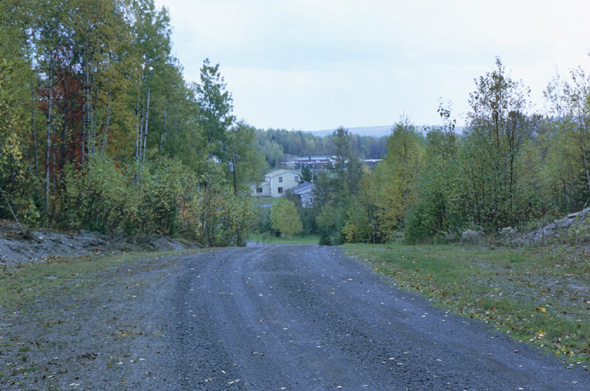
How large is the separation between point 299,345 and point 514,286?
22.4ft

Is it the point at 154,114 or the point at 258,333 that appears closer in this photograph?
the point at 258,333

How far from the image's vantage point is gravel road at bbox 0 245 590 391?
6297 millimetres

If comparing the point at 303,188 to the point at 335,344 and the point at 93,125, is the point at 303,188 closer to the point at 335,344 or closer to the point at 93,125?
the point at 93,125

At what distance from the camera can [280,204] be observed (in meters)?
72.6

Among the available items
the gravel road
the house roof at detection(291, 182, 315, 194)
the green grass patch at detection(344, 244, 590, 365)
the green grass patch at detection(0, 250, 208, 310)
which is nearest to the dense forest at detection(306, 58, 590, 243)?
the green grass patch at detection(344, 244, 590, 365)

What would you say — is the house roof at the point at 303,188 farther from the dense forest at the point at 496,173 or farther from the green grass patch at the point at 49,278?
the green grass patch at the point at 49,278

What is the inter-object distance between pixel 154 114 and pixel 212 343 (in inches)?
1163

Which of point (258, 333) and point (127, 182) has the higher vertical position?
point (127, 182)

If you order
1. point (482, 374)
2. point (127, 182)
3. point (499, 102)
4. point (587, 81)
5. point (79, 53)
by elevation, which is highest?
point (79, 53)

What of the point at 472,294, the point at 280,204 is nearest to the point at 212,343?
the point at 472,294

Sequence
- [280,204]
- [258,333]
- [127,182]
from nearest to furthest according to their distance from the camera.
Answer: [258,333] < [127,182] < [280,204]

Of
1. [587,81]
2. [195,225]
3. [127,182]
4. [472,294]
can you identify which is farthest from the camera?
[195,225]

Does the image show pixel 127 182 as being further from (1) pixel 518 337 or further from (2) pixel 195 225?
(1) pixel 518 337

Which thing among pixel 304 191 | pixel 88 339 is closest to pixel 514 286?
pixel 88 339
